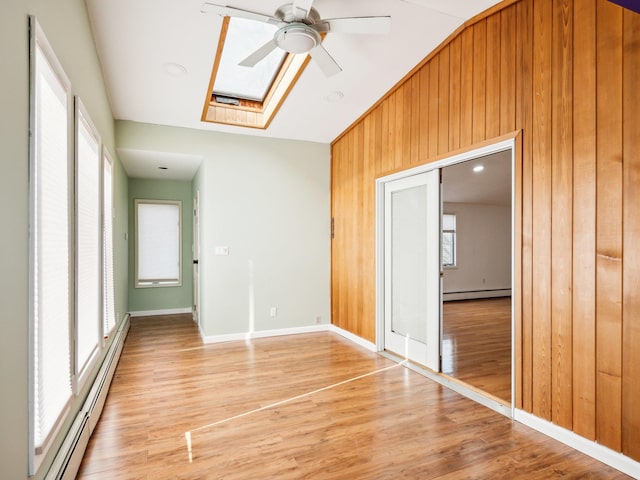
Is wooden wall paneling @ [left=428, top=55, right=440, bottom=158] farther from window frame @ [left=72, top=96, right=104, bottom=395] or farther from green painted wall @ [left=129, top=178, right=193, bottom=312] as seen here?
green painted wall @ [left=129, top=178, right=193, bottom=312]

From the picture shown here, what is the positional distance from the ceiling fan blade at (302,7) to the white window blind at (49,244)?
55.0 inches

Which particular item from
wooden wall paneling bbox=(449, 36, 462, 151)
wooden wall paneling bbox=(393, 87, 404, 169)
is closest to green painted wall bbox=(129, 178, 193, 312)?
wooden wall paneling bbox=(393, 87, 404, 169)

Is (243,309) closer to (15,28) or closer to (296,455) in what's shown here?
(296,455)

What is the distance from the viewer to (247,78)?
395cm

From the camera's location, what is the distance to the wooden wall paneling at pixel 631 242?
1.95 meters

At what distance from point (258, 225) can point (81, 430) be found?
3.29m

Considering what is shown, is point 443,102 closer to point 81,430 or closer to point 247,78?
point 247,78

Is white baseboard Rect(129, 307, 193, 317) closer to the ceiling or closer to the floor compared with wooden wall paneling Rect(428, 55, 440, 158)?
closer to the floor

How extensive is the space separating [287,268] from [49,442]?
3766mm

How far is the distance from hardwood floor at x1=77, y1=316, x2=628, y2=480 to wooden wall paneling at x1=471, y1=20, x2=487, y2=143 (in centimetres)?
224

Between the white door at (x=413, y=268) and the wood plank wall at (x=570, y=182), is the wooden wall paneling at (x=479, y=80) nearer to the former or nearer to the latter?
the wood plank wall at (x=570, y=182)

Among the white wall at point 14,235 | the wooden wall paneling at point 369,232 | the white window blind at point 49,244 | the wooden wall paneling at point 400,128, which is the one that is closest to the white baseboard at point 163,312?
the wooden wall paneling at point 369,232

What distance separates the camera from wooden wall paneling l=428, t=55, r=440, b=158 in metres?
3.37

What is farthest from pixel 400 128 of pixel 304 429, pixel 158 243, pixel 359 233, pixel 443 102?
pixel 158 243
